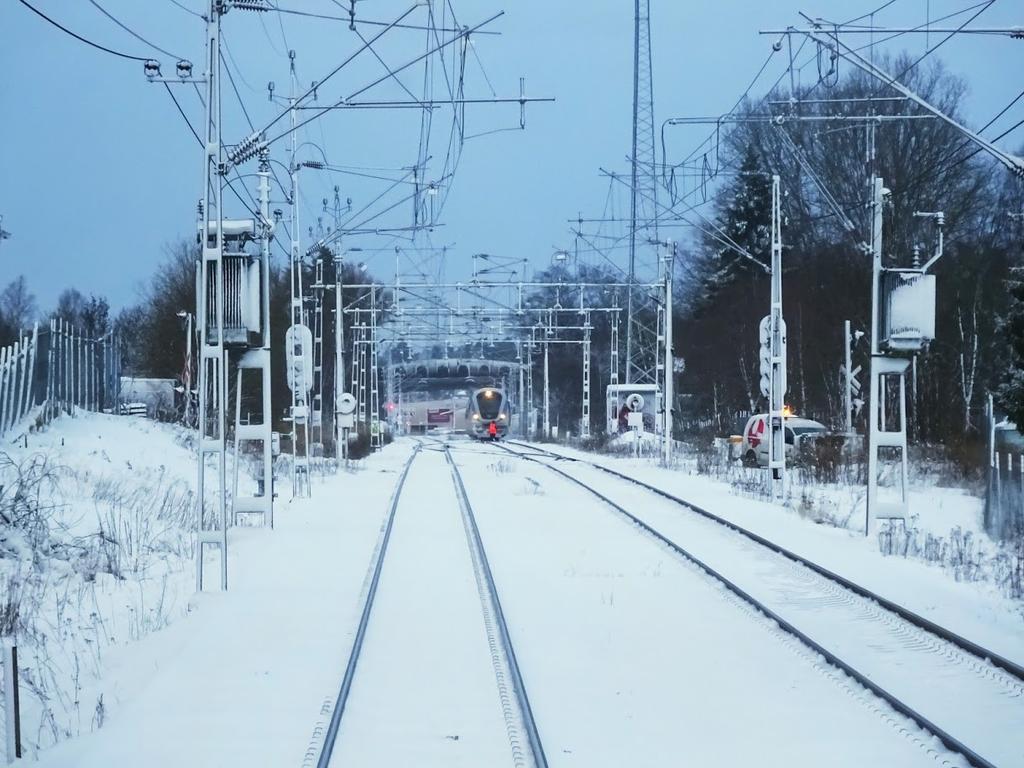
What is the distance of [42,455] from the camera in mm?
23391

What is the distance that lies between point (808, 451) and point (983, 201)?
1548 centimetres

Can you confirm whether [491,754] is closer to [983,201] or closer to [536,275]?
[983,201]

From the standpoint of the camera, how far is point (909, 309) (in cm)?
2094

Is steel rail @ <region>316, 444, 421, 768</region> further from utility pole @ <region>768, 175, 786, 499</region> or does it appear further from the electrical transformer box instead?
utility pole @ <region>768, 175, 786, 499</region>

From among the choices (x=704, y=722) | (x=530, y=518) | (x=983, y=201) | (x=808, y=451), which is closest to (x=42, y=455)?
(x=530, y=518)

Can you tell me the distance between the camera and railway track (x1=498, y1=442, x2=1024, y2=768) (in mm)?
9281

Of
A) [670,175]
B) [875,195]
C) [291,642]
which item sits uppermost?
[670,175]

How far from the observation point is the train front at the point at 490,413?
81938 millimetres

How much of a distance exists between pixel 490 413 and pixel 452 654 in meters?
70.6

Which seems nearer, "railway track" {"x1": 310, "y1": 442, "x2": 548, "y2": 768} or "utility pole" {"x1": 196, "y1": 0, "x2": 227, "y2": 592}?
"railway track" {"x1": 310, "y1": 442, "x2": 548, "y2": 768}

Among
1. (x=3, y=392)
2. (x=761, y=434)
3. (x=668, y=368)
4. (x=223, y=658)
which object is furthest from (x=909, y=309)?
(x=761, y=434)

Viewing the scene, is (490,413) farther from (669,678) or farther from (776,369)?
(669,678)

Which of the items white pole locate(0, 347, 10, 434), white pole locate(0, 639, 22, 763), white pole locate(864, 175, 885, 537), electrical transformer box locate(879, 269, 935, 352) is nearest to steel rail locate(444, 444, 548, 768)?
white pole locate(0, 639, 22, 763)

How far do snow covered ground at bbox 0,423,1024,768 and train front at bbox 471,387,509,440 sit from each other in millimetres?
58804
